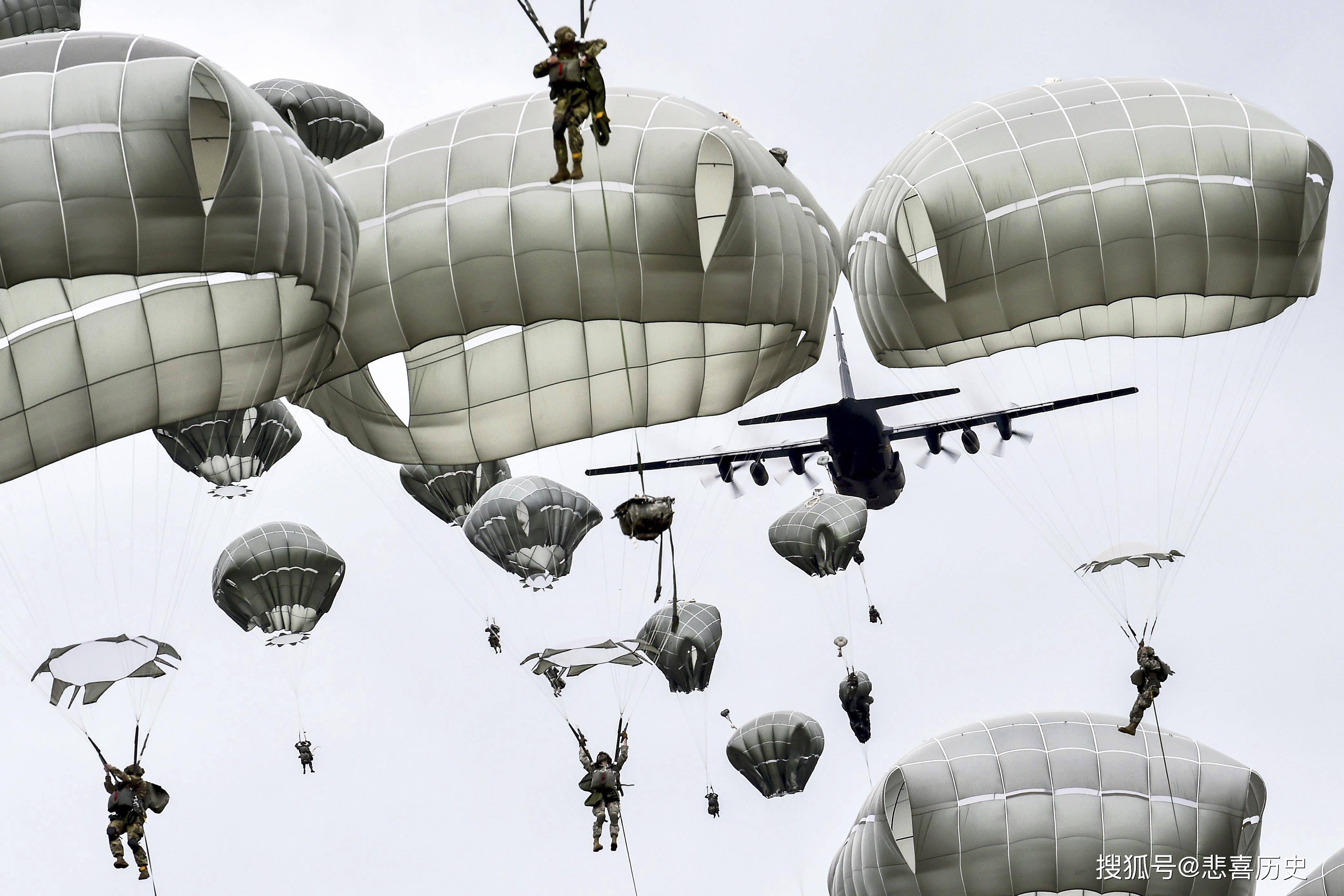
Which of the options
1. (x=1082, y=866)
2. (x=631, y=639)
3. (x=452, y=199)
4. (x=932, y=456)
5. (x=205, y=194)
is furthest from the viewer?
(x=932, y=456)

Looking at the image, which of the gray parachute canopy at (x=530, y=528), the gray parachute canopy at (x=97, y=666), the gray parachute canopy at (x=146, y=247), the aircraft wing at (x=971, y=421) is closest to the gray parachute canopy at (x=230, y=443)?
the gray parachute canopy at (x=530, y=528)

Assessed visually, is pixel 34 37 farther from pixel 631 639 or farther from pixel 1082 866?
pixel 1082 866

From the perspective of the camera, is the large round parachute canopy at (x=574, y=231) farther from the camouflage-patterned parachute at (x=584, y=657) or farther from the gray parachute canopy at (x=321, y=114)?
the gray parachute canopy at (x=321, y=114)

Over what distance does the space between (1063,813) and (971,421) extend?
14.6 m

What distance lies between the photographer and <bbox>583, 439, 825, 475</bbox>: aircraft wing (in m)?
36.5

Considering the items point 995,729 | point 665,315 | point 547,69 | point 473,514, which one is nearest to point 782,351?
point 665,315

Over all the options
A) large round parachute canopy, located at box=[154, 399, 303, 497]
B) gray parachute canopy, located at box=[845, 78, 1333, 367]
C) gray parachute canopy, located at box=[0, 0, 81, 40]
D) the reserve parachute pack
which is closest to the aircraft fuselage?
large round parachute canopy, located at box=[154, 399, 303, 497]

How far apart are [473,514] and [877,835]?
1084cm

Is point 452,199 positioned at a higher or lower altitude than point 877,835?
higher

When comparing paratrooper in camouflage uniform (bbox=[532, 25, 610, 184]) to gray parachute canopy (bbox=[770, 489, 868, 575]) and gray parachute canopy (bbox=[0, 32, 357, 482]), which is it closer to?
gray parachute canopy (bbox=[0, 32, 357, 482])

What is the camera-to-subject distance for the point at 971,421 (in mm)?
35438

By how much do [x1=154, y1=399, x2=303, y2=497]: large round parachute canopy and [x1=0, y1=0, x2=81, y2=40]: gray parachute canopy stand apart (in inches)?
297

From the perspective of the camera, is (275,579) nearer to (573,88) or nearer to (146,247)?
(146,247)

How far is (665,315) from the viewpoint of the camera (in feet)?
53.8
